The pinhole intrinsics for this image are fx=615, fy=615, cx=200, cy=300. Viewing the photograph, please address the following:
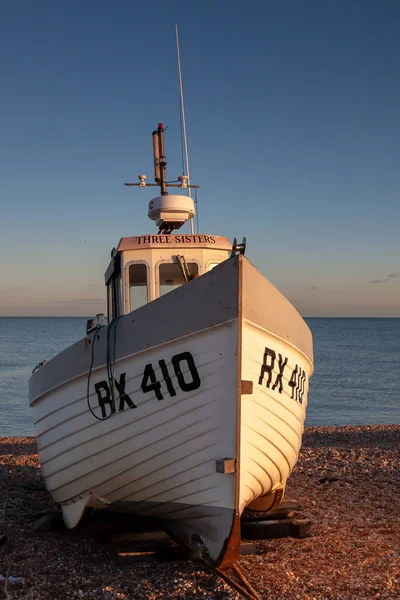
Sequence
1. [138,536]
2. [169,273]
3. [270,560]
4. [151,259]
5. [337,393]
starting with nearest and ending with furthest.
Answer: [270,560] < [138,536] < [151,259] < [169,273] < [337,393]

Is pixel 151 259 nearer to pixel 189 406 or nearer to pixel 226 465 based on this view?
pixel 189 406

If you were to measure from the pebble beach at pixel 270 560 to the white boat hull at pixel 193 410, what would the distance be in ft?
1.56

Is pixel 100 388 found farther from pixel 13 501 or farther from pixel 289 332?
pixel 13 501

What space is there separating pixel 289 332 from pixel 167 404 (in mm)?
1433

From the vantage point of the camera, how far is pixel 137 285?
7.36 meters

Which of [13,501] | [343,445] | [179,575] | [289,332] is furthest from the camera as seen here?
[343,445]

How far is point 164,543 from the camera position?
6.66 meters

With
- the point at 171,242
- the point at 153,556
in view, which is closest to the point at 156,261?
the point at 171,242

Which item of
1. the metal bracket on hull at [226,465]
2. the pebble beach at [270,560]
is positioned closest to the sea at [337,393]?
the pebble beach at [270,560]

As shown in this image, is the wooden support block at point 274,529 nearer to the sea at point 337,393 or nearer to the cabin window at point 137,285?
the cabin window at point 137,285

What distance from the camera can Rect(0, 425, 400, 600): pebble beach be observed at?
5.31 meters

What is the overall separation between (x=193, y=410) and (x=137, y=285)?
2.37 meters

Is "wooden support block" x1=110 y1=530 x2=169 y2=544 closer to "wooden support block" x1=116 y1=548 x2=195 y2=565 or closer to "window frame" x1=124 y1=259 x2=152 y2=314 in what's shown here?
"wooden support block" x1=116 y1=548 x2=195 y2=565

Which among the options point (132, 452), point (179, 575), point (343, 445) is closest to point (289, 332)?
point (132, 452)
